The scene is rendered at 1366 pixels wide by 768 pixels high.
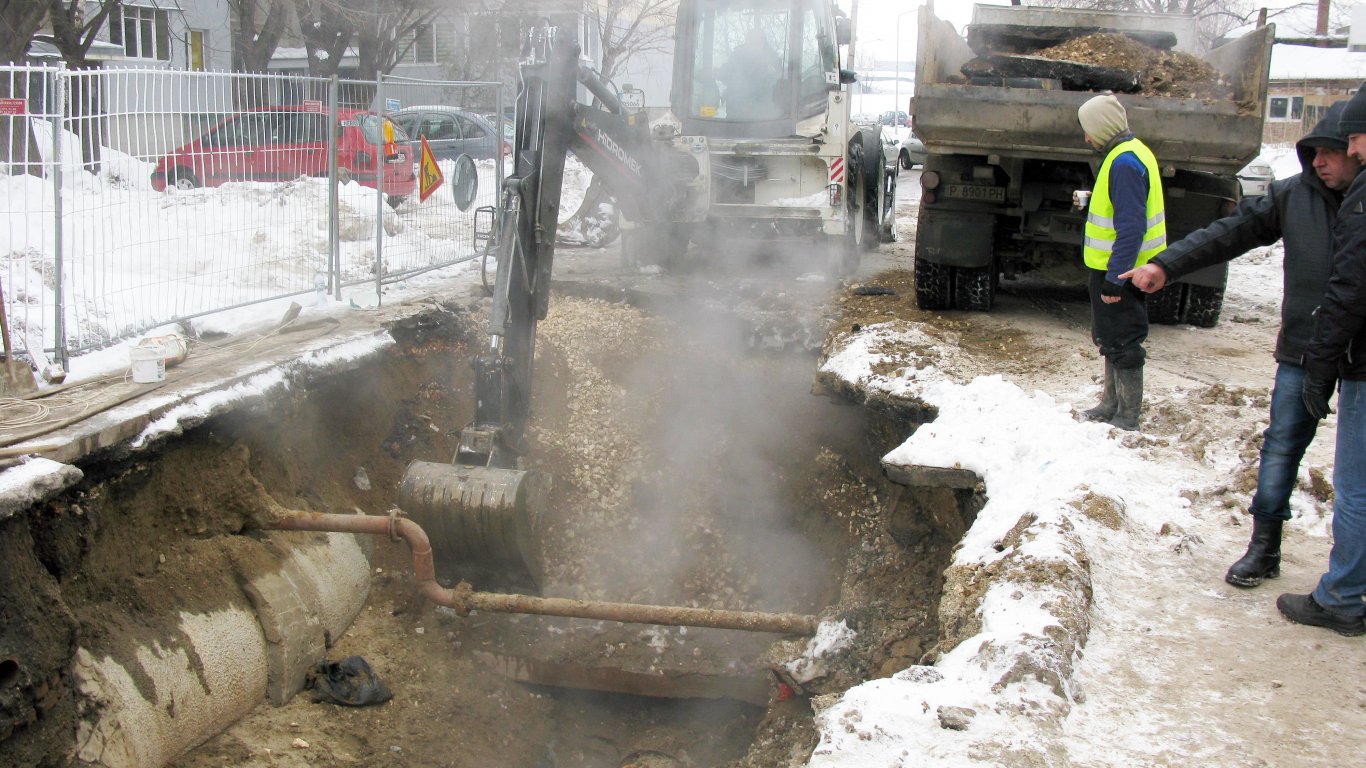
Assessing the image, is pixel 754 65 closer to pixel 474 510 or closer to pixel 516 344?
pixel 516 344

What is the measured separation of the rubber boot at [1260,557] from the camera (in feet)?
11.8

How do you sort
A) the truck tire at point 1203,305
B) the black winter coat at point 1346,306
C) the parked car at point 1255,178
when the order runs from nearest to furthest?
the black winter coat at point 1346,306 < the truck tire at point 1203,305 < the parked car at point 1255,178

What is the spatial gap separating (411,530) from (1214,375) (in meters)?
5.00

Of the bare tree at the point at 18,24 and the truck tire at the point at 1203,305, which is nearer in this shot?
the truck tire at the point at 1203,305

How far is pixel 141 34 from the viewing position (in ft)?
85.7

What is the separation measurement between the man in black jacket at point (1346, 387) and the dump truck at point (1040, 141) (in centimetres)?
324

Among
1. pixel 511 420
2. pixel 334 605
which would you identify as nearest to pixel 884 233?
pixel 511 420

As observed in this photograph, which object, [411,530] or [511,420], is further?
[511,420]

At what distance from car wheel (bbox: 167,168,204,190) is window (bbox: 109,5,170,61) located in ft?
66.8

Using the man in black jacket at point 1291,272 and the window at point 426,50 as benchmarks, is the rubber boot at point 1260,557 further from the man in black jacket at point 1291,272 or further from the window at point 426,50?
the window at point 426,50

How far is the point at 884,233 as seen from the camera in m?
13.1

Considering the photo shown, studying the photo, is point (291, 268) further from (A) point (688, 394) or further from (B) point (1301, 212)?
(B) point (1301, 212)

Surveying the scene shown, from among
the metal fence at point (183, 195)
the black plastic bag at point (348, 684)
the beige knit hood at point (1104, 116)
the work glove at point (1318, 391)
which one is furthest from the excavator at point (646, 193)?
the beige knit hood at point (1104, 116)

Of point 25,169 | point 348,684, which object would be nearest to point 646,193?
point 25,169
